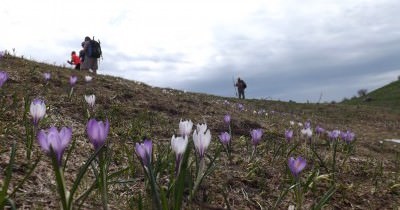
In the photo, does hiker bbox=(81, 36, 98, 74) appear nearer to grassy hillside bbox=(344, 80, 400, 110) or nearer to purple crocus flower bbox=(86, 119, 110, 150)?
purple crocus flower bbox=(86, 119, 110, 150)

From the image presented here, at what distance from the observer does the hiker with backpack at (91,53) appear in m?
14.5

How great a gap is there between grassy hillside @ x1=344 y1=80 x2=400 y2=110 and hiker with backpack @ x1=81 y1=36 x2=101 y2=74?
22705mm

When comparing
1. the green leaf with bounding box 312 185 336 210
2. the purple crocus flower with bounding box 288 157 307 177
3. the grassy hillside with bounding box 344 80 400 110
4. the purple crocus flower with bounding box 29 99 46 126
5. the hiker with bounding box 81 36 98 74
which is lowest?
the green leaf with bounding box 312 185 336 210

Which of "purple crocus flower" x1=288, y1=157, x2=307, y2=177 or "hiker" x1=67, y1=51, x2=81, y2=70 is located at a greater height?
"hiker" x1=67, y1=51, x2=81, y2=70

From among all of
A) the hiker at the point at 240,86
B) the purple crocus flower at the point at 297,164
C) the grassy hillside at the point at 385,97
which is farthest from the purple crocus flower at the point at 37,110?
the grassy hillside at the point at 385,97

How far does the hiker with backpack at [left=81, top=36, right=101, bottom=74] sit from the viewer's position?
14.5m

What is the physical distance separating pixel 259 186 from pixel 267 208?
20.2 inches

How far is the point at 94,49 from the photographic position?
14562 millimetres

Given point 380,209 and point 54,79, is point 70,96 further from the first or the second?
point 380,209

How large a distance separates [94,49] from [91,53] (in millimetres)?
169

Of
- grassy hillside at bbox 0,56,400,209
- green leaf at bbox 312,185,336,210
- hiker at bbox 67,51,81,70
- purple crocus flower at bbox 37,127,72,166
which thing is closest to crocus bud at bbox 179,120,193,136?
grassy hillside at bbox 0,56,400,209

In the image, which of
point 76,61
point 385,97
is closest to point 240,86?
point 76,61

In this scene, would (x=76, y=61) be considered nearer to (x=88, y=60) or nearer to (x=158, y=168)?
(x=88, y=60)

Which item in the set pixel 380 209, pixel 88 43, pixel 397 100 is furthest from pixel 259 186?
pixel 397 100
